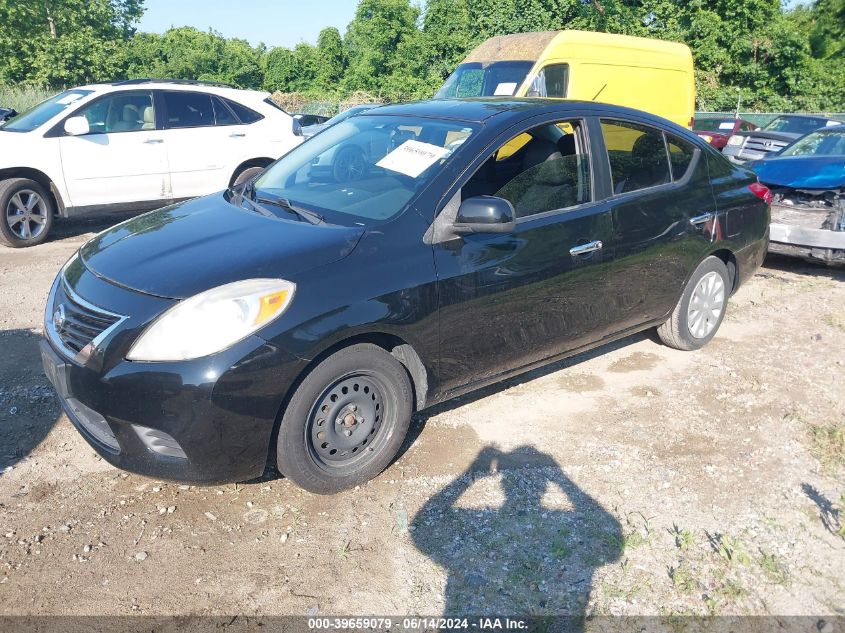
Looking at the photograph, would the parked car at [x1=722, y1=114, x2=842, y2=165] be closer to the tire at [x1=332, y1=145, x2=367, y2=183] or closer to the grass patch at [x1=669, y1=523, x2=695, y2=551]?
the tire at [x1=332, y1=145, x2=367, y2=183]

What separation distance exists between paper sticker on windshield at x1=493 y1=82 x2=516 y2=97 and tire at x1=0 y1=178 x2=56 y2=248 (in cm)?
598

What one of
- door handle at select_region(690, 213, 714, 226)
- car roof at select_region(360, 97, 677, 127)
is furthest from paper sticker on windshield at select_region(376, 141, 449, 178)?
door handle at select_region(690, 213, 714, 226)

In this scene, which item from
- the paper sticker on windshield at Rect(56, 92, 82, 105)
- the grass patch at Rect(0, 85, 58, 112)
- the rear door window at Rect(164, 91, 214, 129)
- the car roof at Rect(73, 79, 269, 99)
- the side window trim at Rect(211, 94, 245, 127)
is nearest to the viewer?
the paper sticker on windshield at Rect(56, 92, 82, 105)

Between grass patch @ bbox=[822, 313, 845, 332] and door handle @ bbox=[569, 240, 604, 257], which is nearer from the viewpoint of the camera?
door handle @ bbox=[569, 240, 604, 257]

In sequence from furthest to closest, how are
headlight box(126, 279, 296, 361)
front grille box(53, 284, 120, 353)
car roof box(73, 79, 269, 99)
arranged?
car roof box(73, 79, 269, 99) → front grille box(53, 284, 120, 353) → headlight box(126, 279, 296, 361)

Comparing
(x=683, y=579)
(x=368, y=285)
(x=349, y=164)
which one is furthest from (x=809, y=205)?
(x=368, y=285)

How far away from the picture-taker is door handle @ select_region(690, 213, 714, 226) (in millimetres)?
4793

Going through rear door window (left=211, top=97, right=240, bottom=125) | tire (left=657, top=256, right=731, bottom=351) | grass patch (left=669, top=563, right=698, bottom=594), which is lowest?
grass patch (left=669, top=563, right=698, bottom=594)

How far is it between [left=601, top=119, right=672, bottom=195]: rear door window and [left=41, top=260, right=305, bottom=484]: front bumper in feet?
8.01

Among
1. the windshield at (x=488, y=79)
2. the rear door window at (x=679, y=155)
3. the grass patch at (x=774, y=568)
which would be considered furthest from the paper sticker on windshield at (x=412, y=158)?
the windshield at (x=488, y=79)

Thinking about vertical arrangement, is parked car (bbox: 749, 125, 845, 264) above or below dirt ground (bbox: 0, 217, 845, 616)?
above

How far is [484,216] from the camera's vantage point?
346 cm

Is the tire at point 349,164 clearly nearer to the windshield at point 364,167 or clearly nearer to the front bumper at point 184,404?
the windshield at point 364,167

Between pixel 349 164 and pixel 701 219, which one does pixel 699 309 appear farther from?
pixel 349 164
